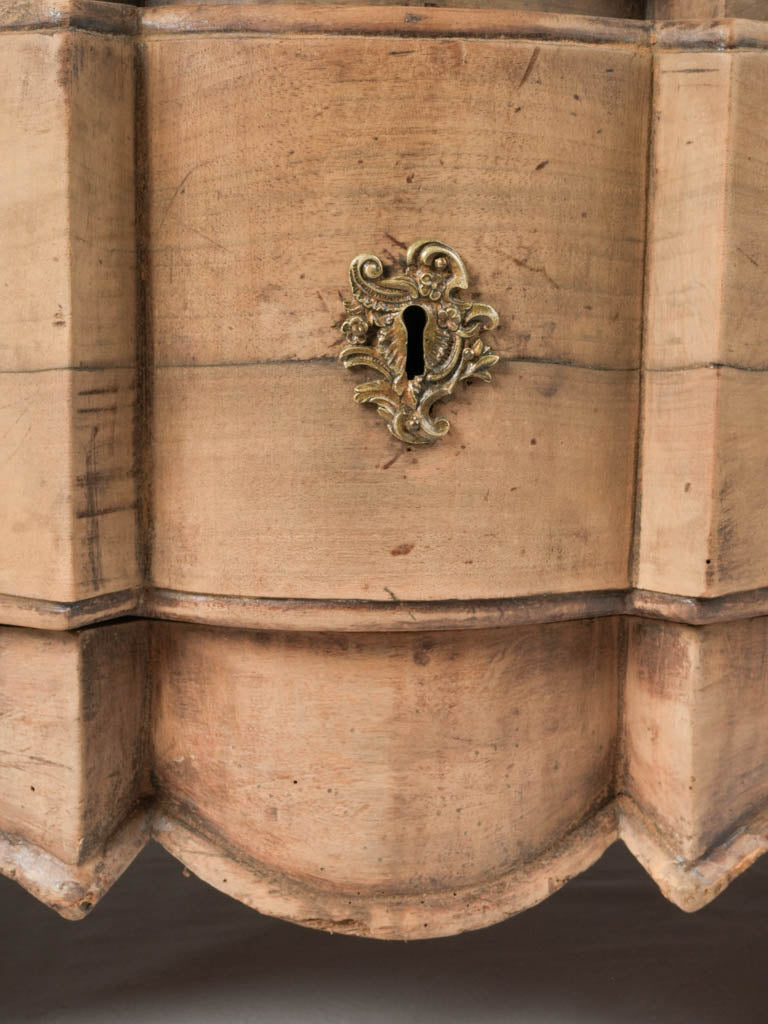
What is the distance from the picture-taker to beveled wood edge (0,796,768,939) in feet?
3.31

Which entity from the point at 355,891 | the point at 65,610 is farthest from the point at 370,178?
the point at 355,891

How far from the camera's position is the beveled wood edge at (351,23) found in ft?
2.99

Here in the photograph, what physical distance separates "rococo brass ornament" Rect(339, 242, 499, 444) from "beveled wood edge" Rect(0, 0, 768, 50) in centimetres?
15

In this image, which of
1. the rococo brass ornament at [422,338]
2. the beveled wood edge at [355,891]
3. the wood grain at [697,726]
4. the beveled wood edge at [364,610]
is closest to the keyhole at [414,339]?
the rococo brass ornament at [422,338]

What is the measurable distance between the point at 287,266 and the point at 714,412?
0.31m

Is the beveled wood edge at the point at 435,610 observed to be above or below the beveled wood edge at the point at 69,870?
→ above

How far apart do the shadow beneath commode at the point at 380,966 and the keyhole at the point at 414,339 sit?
25.3 inches

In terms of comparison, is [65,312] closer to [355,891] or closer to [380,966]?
[355,891]

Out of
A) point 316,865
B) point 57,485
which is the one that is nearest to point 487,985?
point 316,865

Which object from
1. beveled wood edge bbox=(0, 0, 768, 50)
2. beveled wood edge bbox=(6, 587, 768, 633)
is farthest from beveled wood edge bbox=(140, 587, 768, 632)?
beveled wood edge bbox=(0, 0, 768, 50)

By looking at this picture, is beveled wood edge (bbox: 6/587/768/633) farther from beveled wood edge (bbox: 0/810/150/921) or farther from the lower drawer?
beveled wood edge (bbox: 0/810/150/921)

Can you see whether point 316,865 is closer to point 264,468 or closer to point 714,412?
point 264,468

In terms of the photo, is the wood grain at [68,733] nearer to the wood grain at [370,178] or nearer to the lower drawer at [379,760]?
the lower drawer at [379,760]

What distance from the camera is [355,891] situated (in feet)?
3.35
